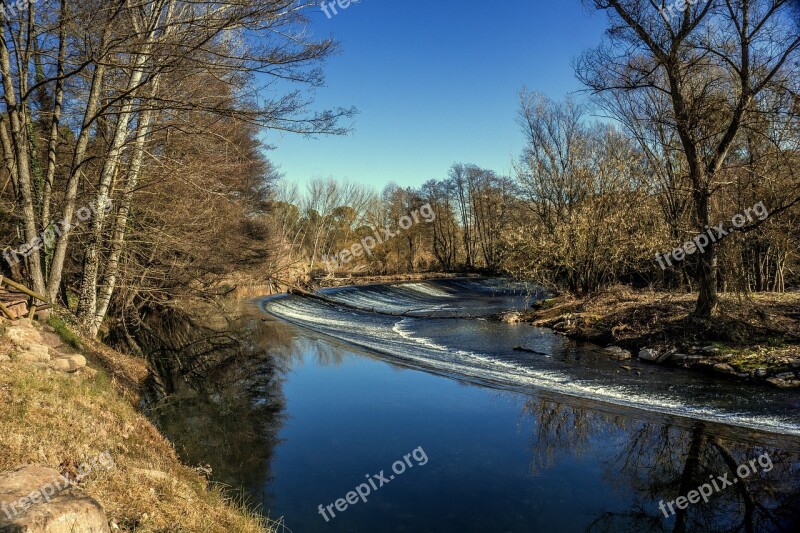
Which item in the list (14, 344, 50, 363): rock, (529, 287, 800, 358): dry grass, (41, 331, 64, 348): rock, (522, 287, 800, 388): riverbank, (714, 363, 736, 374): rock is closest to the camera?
(14, 344, 50, 363): rock

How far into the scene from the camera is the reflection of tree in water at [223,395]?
6320 mm

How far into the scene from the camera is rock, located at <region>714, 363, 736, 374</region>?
31.2ft

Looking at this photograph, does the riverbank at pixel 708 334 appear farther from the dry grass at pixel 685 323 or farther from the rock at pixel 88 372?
the rock at pixel 88 372

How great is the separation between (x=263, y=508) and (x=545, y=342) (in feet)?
33.4

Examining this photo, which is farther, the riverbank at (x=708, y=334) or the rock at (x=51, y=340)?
the riverbank at (x=708, y=334)

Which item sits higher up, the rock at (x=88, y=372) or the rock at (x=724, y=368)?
the rock at (x=88, y=372)

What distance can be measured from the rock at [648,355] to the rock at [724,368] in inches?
51.1

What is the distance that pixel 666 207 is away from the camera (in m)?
18.5

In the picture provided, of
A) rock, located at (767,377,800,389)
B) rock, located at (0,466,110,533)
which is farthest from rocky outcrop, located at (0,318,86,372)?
rock, located at (767,377,800,389)

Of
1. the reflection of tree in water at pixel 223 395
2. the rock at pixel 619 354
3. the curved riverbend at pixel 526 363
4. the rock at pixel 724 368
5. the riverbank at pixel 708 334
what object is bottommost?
the reflection of tree in water at pixel 223 395

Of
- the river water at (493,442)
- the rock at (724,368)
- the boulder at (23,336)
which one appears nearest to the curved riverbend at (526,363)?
the river water at (493,442)

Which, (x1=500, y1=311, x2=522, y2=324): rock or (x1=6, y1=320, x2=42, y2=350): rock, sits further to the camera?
(x1=500, y1=311, x2=522, y2=324): rock

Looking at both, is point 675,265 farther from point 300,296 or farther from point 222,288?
point 222,288

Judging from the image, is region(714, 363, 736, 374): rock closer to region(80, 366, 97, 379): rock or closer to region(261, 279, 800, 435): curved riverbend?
region(261, 279, 800, 435): curved riverbend
